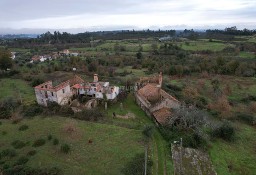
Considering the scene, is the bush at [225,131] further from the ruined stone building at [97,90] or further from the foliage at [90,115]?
the ruined stone building at [97,90]

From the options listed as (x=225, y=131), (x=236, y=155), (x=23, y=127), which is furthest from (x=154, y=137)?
(x=23, y=127)

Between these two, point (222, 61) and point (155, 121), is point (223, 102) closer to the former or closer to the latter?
point (155, 121)

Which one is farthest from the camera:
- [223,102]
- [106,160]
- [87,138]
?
[223,102]

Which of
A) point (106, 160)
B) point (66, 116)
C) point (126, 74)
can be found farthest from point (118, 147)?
point (126, 74)

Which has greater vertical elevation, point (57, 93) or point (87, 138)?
point (57, 93)

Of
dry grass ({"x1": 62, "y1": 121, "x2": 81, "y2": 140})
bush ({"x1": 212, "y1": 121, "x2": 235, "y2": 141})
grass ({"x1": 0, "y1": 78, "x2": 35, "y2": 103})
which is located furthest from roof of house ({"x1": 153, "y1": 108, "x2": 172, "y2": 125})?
grass ({"x1": 0, "y1": 78, "x2": 35, "y2": 103})

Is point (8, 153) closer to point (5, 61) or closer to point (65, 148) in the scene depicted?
point (65, 148)
